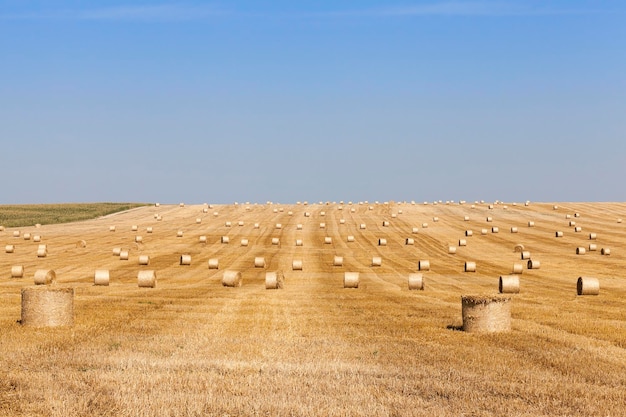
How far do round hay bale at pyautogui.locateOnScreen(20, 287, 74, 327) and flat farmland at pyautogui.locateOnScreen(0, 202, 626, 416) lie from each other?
1.07 ft

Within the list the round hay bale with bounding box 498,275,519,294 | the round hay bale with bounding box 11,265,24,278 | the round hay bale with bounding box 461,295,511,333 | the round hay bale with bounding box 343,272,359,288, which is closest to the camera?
the round hay bale with bounding box 461,295,511,333

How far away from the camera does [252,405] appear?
1316cm

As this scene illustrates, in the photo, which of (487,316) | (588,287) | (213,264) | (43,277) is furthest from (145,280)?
(487,316)

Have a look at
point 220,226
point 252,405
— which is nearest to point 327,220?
point 220,226

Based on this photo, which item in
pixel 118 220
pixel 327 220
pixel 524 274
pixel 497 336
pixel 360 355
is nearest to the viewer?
pixel 360 355

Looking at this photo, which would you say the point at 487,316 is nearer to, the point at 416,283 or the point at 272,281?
the point at 416,283

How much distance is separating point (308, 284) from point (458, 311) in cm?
1401

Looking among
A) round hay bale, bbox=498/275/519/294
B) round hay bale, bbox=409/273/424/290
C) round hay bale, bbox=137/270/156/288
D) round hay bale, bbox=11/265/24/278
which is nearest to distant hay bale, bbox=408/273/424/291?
round hay bale, bbox=409/273/424/290

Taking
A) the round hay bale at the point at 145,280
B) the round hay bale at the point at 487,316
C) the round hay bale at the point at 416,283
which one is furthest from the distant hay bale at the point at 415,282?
the round hay bale at the point at 487,316

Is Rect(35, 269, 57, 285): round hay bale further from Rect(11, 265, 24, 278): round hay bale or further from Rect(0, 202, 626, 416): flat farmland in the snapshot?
Rect(11, 265, 24, 278): round hay bale

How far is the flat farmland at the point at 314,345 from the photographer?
533 inches

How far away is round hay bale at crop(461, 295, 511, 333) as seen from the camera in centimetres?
2212

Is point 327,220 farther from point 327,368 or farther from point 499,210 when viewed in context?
point 327,368

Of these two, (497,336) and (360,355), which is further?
(497,336)
